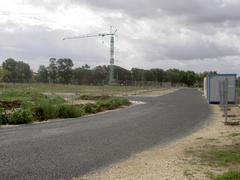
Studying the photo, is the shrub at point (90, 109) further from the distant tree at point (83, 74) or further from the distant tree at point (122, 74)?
the distant tree at point (122, 74)

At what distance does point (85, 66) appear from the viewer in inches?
5891

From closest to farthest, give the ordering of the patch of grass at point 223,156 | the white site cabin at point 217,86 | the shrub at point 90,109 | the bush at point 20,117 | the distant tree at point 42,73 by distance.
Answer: the patch of grass at point 223,156 < the bush at point 20,117 < the shrub at point 90,109 < the white site cabin at point 217,86 < the distant tree at point 42,73

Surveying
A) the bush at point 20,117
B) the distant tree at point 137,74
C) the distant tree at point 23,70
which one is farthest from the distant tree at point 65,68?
the bush at point 20,117

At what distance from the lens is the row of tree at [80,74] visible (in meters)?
127

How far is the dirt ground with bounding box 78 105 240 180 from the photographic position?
9125 millimetres

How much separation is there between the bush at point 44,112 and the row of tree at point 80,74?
8349 cm

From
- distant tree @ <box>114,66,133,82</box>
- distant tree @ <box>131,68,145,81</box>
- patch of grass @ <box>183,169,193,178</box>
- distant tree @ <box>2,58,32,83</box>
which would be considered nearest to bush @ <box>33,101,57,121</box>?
patch of grass @ <box>183,169,193,178</box>

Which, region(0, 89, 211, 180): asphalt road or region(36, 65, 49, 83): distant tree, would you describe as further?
region(36, 65, 49, 83): distant tree

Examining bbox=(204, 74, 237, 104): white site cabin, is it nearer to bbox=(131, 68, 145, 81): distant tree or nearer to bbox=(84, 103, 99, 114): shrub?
bbox=(84, 103, 99, 114): shrub

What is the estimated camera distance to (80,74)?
142875 millimetres

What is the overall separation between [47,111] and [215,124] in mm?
8166

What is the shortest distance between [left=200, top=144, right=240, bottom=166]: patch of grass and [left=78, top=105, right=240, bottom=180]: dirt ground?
317 millimetres

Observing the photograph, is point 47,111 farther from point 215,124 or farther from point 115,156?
point 115,156

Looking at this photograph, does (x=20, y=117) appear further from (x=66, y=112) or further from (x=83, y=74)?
(x=83, y=74)
